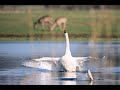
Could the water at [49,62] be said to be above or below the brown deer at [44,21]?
below

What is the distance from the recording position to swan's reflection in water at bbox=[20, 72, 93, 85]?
22547mm

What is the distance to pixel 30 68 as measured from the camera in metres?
22.8

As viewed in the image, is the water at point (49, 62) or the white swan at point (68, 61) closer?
the water at point (49, 62)

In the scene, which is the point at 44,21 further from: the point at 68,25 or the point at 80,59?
the point at 80,59

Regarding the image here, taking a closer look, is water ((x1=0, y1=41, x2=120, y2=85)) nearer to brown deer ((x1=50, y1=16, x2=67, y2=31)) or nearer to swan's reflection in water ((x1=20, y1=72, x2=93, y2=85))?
swan's reflection in water ((x1=20, y1=72, x2=93, y2=85))

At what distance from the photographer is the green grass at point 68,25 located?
22.9 m

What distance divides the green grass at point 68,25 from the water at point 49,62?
101mm

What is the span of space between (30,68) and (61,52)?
522 mm

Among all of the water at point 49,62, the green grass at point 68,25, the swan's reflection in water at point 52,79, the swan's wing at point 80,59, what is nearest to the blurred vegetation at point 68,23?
the green grass at point 68,25

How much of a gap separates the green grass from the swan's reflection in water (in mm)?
539

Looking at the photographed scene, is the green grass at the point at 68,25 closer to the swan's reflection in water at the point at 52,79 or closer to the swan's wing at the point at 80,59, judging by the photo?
the swan's wing at the point at 80,59

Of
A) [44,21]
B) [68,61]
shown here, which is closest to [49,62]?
[68,61]

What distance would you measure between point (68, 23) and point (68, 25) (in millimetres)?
33

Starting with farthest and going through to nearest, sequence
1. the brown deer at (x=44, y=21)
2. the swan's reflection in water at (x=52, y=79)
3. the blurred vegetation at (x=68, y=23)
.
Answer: the brown deer at (x=44, y=21)
the blurred vegetation at (x=68, y=23)
the swan's reflection in water at (x=52, y=79)
